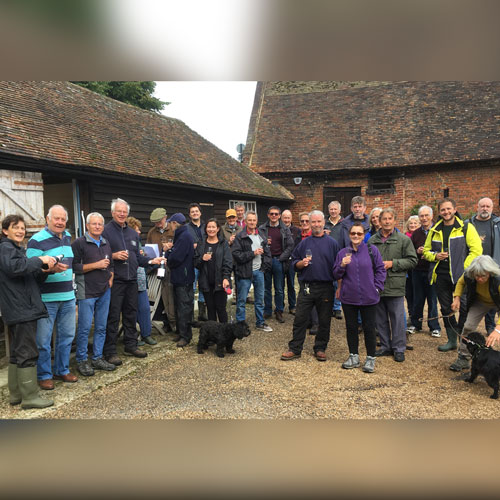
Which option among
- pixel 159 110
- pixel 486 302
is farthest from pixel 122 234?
pixel 159 110

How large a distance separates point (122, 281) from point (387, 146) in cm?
1409

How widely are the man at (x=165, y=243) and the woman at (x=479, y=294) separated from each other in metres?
4.06

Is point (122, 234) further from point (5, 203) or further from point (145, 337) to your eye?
point (5, 203)

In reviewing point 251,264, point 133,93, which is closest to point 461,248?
point 251,264

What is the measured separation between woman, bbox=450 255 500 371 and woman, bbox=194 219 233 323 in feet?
9.76

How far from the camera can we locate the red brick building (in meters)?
14.7

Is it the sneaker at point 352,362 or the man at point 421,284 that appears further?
the man at point 421,284

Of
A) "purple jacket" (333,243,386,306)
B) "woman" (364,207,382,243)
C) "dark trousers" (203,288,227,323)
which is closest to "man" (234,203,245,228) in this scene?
"dark trousers" (203,288,227,323)

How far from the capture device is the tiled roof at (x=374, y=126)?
14891mm

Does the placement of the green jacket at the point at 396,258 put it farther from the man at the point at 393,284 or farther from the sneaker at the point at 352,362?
the sneaker at the point at 352,362

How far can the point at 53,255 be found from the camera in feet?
12.8

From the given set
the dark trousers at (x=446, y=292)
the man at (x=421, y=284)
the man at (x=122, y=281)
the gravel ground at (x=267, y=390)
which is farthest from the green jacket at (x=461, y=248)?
the man at (x=122, y=281)

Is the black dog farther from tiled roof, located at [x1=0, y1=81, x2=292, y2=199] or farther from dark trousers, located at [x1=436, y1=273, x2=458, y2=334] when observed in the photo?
tiled roof, located at [x1=0, y1=81, x2=292, y2=199]
